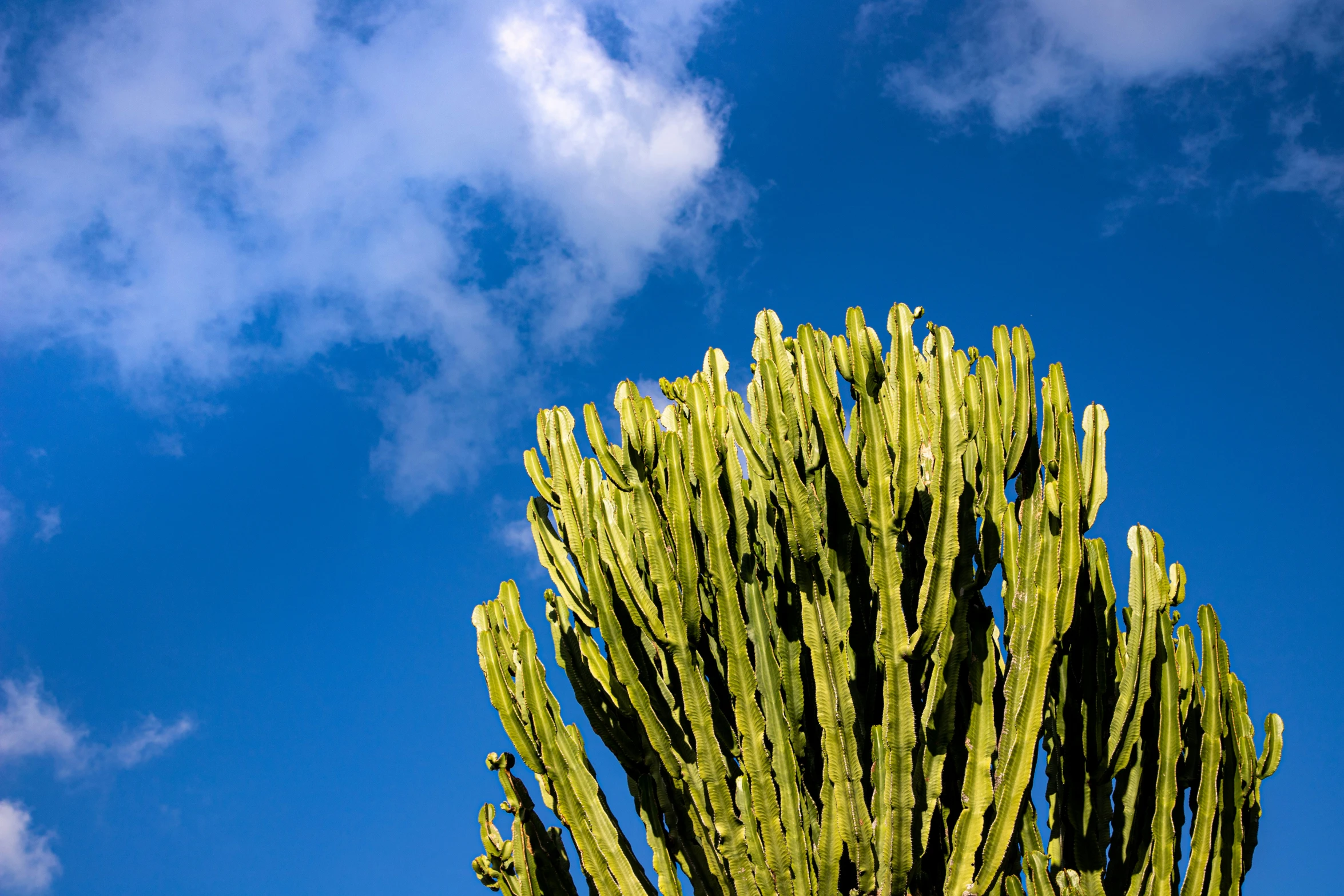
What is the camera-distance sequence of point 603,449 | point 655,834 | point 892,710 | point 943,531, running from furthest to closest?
point 603,449
point 655,834
point 943,531
point 892,710

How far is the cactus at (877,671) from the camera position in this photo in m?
3.35

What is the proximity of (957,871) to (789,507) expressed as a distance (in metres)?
1.42

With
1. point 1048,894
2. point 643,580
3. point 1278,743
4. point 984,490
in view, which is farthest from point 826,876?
point 1278,743

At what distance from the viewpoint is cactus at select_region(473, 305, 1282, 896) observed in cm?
335

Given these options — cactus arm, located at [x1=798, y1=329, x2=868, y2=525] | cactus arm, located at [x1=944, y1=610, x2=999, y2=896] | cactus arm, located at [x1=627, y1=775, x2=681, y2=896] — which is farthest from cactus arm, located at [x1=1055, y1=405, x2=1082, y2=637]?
cactus arm, located at [x1=627, y1=775, x2=681, y2=896]

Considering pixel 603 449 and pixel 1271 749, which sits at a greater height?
pixel 603 449

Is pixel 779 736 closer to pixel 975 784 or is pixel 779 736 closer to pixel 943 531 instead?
pixel 975 784

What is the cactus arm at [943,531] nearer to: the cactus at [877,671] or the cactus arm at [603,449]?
the cactus at [877,671]

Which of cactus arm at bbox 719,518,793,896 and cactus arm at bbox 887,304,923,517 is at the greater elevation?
cactus arm at bbox 887,304,923,517

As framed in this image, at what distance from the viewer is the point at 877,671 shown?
12.3ft

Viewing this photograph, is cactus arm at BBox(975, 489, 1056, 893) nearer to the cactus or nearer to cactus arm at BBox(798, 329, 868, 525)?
the cactus

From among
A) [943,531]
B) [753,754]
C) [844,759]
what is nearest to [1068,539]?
[943,531]

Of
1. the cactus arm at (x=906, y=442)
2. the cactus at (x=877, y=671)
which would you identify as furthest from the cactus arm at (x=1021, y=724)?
the cactus arm at (x=906, y=442)

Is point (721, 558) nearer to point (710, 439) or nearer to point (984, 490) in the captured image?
point (710, 439)
